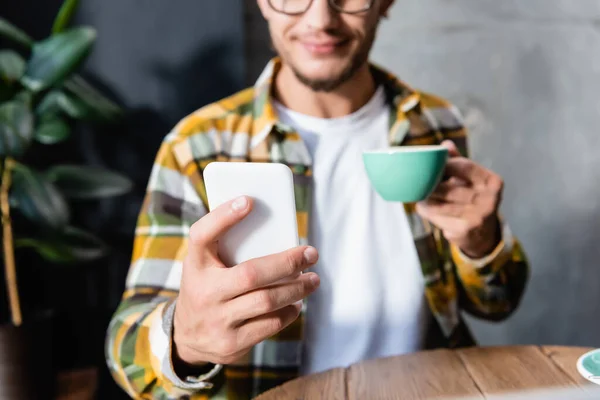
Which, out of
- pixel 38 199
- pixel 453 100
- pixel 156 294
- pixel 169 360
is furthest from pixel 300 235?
pixel 453 100

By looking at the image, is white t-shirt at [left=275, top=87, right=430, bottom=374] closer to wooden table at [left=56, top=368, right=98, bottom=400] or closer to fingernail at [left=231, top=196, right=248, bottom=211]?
fingernail at [left=231, top=196, right=248, bottom=211]

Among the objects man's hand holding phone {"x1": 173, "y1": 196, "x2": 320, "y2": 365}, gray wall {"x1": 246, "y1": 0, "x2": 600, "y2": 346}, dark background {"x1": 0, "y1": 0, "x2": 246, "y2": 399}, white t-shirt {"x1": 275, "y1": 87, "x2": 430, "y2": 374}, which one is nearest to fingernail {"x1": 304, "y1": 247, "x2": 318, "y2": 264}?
man's hand holding phone {"x1": 173, "y1": 196, "x2": 320, "y2": 365}

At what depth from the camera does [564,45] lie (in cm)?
177

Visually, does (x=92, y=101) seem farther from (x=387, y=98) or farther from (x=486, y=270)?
(x=486, y=270)

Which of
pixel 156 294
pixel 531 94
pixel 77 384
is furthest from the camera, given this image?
pixel 531 94

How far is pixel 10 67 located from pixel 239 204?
106cm

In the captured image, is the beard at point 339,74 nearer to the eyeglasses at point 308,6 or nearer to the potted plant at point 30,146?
the eyeglasses at point 308,6

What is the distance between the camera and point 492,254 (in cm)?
102

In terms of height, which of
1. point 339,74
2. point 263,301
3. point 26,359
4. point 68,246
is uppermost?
point 339,74

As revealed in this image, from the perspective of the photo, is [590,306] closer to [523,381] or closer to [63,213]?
[523,381]

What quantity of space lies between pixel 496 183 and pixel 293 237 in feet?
1.55

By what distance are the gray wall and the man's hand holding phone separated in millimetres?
1259

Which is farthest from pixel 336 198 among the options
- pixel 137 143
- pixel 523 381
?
pixel 137 143

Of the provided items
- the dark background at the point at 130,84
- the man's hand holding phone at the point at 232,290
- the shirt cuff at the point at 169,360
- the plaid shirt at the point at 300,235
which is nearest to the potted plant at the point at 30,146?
the dark background at the point at 130,84
